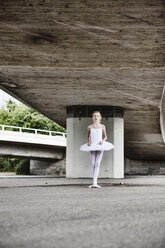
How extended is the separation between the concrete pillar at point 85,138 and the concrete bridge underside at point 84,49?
82.7 inches

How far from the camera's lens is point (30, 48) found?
1419 centimetres

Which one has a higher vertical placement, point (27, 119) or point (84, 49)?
point (27, 119)

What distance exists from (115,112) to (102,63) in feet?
29.9

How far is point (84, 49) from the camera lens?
46.7ft

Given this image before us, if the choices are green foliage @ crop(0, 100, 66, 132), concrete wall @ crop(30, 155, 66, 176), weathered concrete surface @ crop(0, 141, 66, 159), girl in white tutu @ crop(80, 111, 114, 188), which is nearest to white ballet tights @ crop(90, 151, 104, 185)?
girl in white tutu @ crop(80, 111, 114, 188)

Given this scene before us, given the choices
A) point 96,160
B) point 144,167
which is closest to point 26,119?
point 144,167

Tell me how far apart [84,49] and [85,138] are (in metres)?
10.3

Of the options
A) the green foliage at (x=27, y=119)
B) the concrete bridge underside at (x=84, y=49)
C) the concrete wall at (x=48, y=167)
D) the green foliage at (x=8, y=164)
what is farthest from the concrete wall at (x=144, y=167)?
the green foliage at (x=8, y=164)

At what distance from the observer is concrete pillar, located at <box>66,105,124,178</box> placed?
23688mm

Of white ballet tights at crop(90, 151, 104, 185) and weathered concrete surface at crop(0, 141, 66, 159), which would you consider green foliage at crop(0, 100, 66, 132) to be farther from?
white ballet tights at crop(90, 151, 104, 185)

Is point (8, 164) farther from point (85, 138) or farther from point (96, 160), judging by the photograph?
point (96, 160)

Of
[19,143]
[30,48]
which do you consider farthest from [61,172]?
[30,48]

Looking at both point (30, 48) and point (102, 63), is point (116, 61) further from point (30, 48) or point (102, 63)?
point (30, 48)

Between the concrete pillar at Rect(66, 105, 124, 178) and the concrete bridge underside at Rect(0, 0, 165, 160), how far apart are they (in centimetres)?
210
